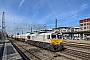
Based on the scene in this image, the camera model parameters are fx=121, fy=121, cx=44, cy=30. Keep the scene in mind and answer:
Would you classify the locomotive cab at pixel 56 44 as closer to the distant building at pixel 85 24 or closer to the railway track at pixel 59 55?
the railway track at pixel 59 55

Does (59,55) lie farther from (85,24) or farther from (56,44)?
(85,24)

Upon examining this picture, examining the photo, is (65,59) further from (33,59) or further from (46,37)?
(46,37)

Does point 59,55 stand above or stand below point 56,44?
below

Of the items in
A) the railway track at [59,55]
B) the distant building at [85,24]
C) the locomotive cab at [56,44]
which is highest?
the distant building at [85,24]

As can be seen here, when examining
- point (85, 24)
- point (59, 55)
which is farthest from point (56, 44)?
point (85, 24)

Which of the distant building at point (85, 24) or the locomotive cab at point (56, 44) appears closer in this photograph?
the locomotive cab at point (56, 44)

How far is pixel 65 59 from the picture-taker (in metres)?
12.4

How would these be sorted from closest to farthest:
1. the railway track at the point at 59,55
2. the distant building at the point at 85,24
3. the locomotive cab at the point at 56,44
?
the railway track at the point at 59,55 → the locomotive cab at the point at 56,44 → the distant building at the point at 85,24

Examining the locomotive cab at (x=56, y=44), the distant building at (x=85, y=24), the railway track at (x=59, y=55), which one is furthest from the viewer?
the distant building at (x=85, y=24)

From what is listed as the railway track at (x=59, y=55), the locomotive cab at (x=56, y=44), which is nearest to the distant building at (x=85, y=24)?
the locomotive cab at (x=56, y=44)

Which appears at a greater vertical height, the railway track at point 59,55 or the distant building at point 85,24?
the distant building at point 85,24

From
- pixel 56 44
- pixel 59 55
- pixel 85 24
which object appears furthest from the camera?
pixel 85 24

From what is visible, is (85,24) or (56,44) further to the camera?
(85,24)

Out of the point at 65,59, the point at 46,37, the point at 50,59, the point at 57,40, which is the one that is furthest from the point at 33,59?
the point at 46,37
